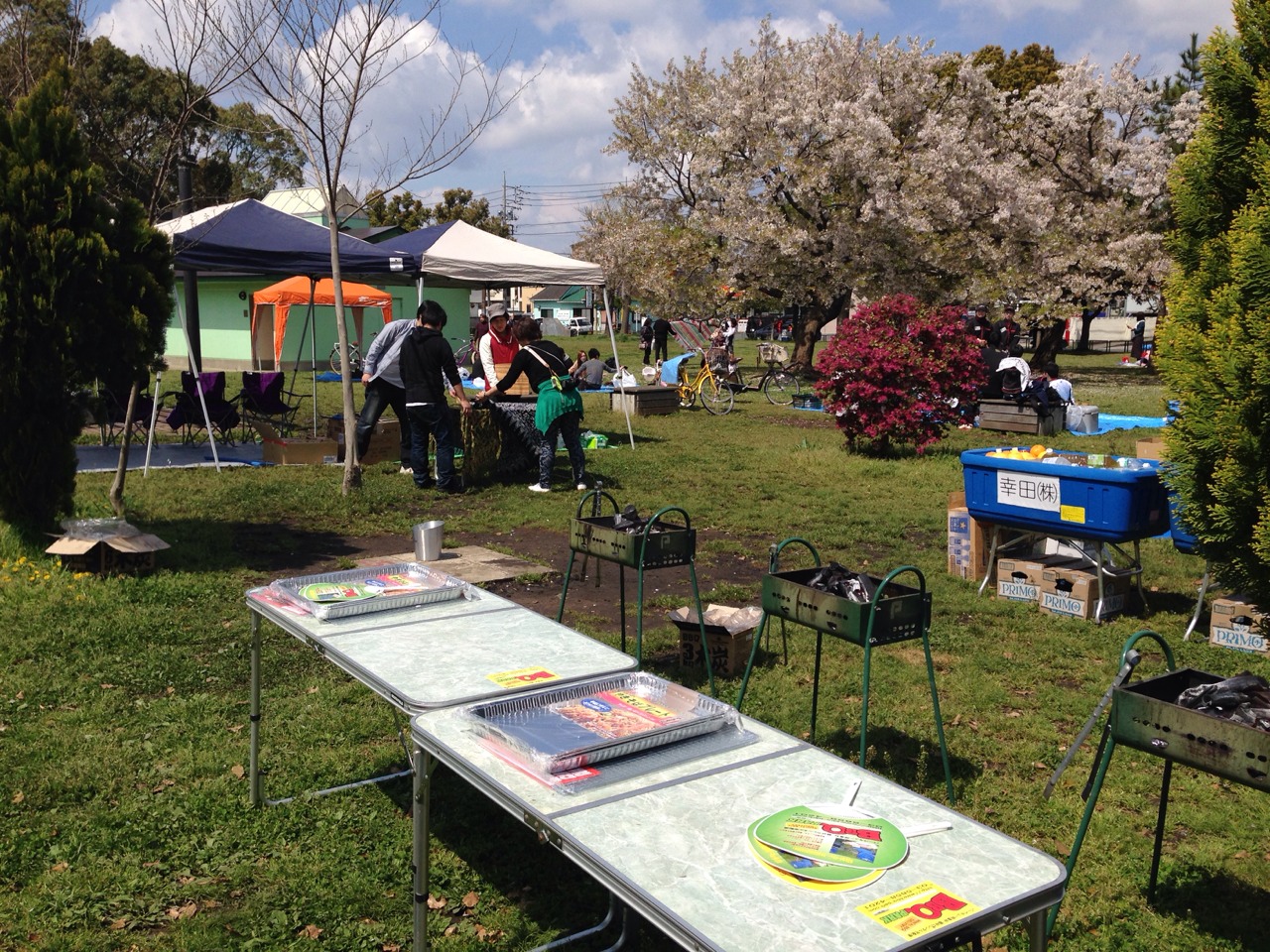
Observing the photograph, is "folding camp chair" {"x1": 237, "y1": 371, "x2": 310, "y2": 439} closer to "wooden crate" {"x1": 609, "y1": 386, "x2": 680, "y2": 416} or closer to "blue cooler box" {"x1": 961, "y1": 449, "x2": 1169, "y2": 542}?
"wooden crate" {"x1": 609, "y1": 386, "x2": 680, "y2": 416}

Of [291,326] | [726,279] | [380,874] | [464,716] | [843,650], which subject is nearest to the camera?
[464,716]

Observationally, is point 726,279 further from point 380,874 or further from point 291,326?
point 380,874

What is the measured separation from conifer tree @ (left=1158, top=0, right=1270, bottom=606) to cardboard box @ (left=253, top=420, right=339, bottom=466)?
1026 cm

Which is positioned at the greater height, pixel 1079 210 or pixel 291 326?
pixel 1079 210

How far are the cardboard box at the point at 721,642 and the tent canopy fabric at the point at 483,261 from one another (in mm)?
8098

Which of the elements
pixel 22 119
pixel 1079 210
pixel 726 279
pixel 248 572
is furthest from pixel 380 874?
pixel 1079 210

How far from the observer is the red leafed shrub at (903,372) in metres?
13.6

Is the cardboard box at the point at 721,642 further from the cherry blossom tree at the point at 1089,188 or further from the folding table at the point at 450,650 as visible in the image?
the cherry blossom tree at the point at 1089,188

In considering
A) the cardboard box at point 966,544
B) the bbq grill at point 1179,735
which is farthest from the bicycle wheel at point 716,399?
the bbq grill at point 1179,735

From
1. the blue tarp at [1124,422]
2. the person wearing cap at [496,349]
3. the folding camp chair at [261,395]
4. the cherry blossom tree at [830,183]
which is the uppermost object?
the cherry blossom tree at [830,183]

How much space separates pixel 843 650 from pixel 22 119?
6094mm

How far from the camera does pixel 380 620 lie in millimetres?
3607

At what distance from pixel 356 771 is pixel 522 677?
1.87 meters

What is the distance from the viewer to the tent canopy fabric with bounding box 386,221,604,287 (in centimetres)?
1305
